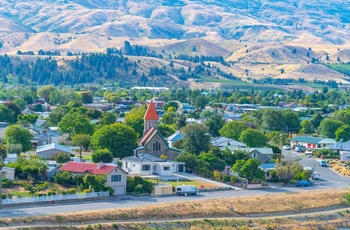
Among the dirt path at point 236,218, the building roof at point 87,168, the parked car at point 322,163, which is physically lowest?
the dirt path at point 236,218

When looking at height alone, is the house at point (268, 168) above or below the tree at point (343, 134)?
below

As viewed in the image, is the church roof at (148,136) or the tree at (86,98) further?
the tree at (86,98)

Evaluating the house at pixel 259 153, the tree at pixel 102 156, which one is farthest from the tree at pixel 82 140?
the house at pixel 259 153

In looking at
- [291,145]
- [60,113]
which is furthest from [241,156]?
[60,113]

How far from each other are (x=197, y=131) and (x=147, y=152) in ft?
16.0

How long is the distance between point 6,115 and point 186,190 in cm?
4626

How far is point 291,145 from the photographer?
9319 centimetres

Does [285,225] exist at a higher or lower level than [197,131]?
lower

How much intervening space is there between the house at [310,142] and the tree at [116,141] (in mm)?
27958

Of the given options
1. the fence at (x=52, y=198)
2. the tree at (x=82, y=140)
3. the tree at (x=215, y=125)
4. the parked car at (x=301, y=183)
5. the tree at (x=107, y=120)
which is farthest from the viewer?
the tree at (x=215, y=125)

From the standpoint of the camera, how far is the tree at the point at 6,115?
97.6 meters

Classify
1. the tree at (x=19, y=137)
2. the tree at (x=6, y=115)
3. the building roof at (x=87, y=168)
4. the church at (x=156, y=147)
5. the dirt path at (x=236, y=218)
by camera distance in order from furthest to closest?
the tree at (x=6, y=115) < the tree at (x=19, y=137) < the church at (x=156, y=147) < the building roof at (x=87, y=168) < the dirt path at (x=236, y=218)

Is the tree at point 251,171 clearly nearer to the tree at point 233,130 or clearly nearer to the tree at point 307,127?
the tree at point 233,130

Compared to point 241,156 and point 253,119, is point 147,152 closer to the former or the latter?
point 241,156
